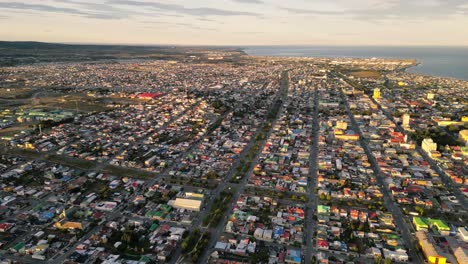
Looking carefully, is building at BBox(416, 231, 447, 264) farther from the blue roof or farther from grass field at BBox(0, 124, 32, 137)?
grass field at BBox(0, 124, 32, 137)

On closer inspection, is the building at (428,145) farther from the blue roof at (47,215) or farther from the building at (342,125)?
the blue roof at (47,215)

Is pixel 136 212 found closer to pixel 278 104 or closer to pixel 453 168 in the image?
pixel 453 168

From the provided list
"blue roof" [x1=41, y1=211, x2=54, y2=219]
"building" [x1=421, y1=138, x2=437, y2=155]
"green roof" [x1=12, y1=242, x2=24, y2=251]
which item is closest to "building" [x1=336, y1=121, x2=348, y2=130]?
"building" [x1=421, y1=138, x2=437, y2=155]

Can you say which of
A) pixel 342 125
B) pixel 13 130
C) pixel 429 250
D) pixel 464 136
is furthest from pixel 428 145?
pixel 13 130

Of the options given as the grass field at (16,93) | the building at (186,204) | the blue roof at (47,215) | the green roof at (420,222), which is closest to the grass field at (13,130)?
the blue roof at (47,215)

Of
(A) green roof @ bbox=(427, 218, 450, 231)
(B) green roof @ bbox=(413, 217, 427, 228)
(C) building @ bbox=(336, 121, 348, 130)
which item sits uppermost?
(C) building @ bbox=(336, 121, 348, 130)

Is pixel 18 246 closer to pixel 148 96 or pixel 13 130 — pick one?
pixel 13 130
